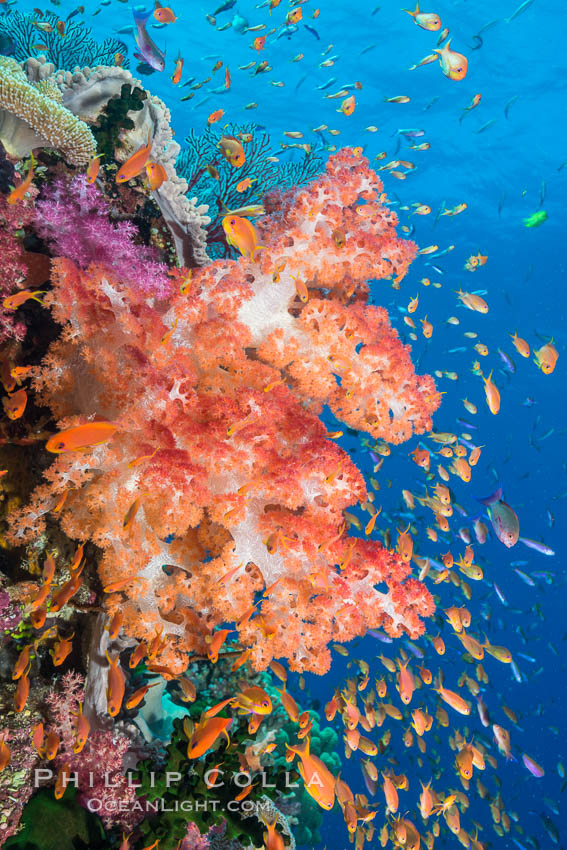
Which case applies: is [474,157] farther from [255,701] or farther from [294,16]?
[255,701]

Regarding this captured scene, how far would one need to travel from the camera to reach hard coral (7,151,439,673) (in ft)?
10.4

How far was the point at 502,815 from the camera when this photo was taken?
8359 millimetres

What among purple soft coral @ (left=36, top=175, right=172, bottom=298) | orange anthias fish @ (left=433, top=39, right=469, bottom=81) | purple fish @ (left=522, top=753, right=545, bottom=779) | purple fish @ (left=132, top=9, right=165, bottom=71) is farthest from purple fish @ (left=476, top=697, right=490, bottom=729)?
purple fish @ (left=132, top=9, right=165, bottom=71)

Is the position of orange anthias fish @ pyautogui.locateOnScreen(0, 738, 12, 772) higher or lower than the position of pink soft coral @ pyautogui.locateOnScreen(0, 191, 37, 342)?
lower

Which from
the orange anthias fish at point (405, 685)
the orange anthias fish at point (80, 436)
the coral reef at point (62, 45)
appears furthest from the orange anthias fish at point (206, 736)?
the coral reef at point (62, 45)

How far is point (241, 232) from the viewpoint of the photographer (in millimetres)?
3402

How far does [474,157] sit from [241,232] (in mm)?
25924

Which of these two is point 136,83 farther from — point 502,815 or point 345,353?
point 502,815

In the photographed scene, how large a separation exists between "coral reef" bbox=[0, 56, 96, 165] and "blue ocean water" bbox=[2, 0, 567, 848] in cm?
795

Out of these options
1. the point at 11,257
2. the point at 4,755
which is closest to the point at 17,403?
the point at 11,257

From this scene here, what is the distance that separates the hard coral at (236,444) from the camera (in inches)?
125

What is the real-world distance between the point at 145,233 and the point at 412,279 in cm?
3113

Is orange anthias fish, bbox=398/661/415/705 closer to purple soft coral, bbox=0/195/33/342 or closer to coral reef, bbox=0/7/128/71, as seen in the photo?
purple soft coral, bbox=0/195/33/342

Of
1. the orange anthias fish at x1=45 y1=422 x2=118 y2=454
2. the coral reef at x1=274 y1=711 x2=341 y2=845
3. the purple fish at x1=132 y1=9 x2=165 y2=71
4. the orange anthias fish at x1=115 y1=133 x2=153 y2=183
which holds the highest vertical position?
the purple fish at x1=132 y1=9 x2=165 y2=71
